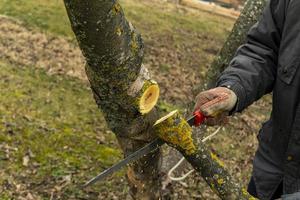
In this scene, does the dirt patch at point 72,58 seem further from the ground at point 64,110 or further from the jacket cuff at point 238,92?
the jacket cuff at point 238,92

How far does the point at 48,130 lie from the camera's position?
520 centimetres

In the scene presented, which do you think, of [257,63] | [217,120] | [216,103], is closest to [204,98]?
[216,103]

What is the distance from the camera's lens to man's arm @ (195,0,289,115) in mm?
2916

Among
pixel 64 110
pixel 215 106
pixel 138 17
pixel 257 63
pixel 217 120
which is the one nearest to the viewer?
pixel 215 106

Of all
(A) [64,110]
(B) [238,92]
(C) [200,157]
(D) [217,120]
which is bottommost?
(A) [64,110]

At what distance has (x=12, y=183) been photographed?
4.30 meters

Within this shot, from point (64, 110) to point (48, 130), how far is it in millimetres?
729

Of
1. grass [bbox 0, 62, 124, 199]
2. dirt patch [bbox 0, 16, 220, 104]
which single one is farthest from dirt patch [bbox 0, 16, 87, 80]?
grass [bbox 0, 62, 124, 199]

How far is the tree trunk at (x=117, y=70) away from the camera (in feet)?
7.27

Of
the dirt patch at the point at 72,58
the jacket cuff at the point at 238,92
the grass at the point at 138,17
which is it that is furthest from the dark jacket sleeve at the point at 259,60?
the grass at the point at 138,17

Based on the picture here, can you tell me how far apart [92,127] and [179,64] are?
11.7 ft

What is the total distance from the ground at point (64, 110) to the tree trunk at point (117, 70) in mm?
1635

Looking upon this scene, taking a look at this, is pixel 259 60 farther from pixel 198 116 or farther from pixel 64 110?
pixel 64 110

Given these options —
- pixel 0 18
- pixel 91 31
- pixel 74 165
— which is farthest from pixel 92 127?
pixel 0 18
